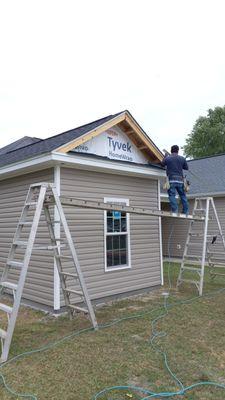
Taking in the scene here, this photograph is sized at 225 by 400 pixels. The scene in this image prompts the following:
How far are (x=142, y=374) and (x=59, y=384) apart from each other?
0.97 meters

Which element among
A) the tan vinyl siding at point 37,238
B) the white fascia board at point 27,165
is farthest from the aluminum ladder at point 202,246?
the white fascia board at point 27,165

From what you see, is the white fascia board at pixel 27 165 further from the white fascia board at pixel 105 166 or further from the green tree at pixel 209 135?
the green tree at pixel 209 135

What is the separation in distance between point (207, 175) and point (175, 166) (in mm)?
9126

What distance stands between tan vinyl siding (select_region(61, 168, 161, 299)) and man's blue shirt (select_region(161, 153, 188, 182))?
922 millimetres

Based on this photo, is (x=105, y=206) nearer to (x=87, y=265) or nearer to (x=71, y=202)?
(x=71, y=202)

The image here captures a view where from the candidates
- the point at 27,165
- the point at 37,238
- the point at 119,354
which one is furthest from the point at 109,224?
the point at 119,354

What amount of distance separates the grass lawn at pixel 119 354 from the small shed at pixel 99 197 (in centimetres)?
84

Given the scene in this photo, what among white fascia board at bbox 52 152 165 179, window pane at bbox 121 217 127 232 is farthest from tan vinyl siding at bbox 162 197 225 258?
window pane at bbox 121 217 127 232

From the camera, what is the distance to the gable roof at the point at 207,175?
1444 centimetres

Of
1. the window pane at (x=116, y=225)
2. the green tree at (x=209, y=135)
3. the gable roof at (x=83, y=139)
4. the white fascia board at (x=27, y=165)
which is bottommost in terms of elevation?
the window pane at (x=116, y=225)

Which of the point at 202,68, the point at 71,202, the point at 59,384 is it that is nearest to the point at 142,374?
the point at 59,384

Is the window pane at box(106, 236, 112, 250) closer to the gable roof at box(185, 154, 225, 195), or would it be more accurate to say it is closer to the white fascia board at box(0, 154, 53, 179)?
the white fascia board at box(0, 154, 53, 179)

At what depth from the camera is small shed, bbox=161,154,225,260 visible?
14.0 metres

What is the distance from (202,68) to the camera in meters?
12.7
